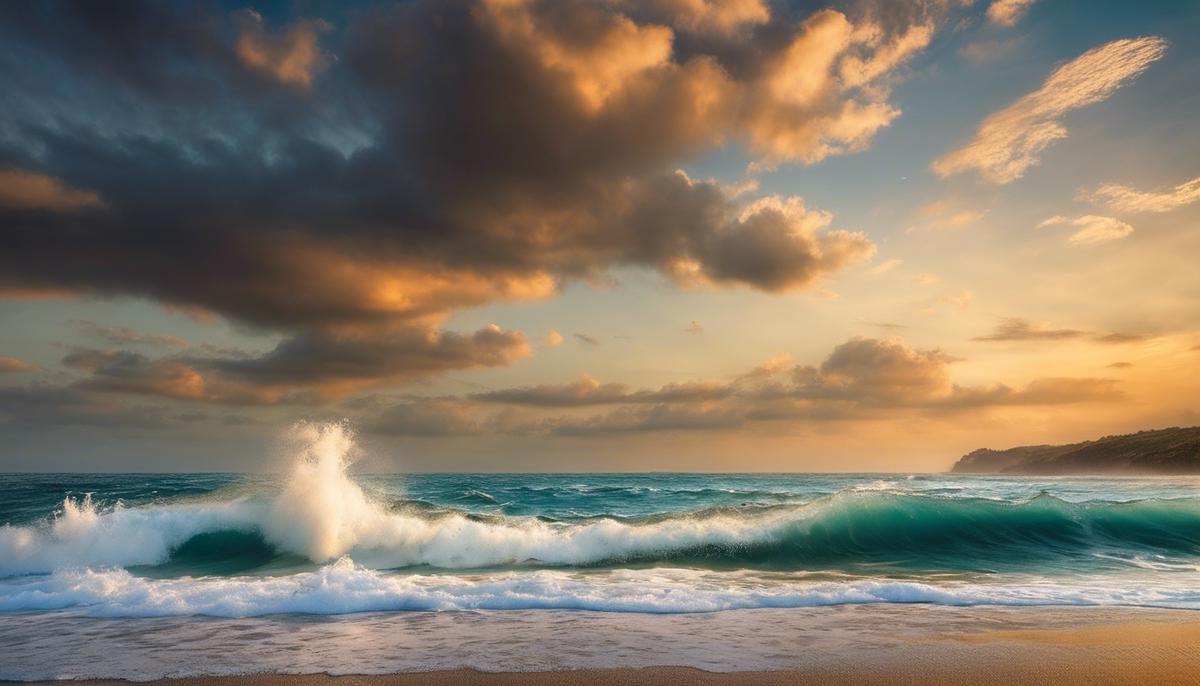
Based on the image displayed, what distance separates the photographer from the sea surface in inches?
308

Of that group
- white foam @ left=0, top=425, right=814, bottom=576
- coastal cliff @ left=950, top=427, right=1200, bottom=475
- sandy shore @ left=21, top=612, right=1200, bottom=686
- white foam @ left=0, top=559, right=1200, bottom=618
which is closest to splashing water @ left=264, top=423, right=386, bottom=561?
white foam @ left=0, top=425, right=814, bottom=576

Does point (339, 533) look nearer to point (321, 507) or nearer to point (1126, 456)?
point (321, 507)

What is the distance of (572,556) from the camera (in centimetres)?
1360

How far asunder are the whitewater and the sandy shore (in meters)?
2.61

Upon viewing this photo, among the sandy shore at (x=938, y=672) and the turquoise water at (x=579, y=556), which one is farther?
the turquoise water at (x=579, y=556)

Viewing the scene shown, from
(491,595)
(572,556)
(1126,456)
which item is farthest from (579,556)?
(1126,456)

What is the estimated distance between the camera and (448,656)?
243 inches

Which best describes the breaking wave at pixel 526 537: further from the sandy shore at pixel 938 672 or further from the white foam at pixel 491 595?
the sandy shore at pixel 938 672

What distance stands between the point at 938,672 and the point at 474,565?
9.78 metres

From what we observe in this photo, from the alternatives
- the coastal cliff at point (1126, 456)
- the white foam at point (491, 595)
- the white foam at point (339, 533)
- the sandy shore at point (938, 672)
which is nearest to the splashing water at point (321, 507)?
the white foam at point (339, 533)

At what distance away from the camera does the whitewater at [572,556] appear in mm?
8992

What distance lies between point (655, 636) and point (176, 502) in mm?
17864

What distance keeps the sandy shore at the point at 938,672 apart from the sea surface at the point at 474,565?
1.55ft

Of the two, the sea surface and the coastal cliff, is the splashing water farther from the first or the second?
the coastal cliff
